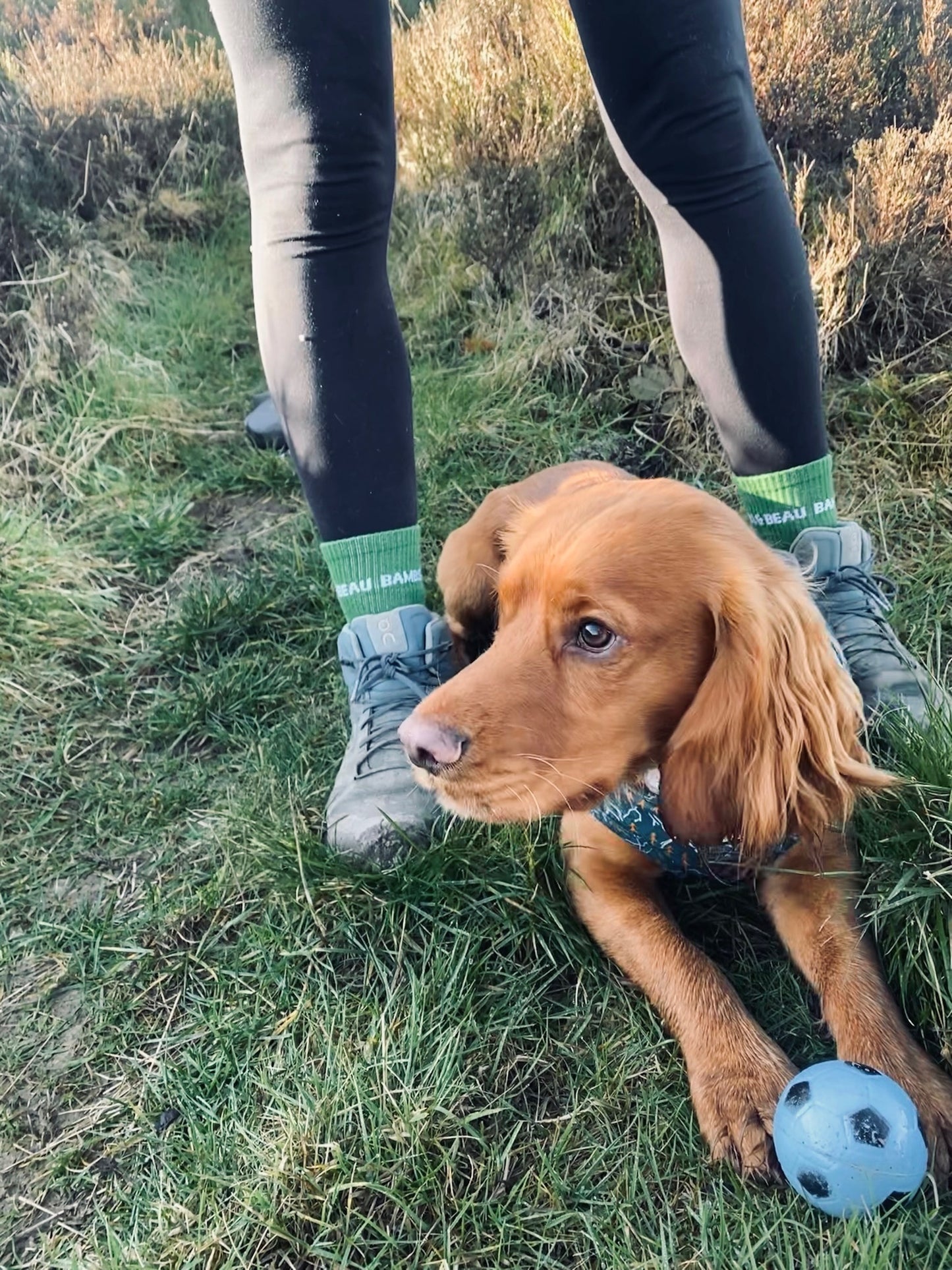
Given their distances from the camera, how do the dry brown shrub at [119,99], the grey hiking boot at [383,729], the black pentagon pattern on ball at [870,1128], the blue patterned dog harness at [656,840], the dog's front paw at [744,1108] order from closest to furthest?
the black pentagon pattern on ball at [870,1128] → the dog's front paw at [744,1108] → the blue patterned dog harness at [656,840] → the grey hiking boot at [383,729] → the dry brown shrub at [119,99]

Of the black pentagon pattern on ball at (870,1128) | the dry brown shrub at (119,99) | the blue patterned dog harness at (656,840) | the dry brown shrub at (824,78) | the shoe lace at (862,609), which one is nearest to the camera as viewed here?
the black pentagon pattern on ball at (870,1128)

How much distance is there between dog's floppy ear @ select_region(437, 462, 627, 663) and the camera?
7.20 ft

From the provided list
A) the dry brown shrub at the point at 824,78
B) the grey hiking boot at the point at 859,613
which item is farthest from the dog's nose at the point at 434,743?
the dry brown shrub at the point at 824,78

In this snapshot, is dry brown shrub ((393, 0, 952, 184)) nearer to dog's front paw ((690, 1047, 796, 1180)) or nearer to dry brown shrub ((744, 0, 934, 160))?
dry brown shrub ((744, 0, 934, 160))

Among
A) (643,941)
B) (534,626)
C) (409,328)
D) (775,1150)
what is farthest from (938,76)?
(775,1150)

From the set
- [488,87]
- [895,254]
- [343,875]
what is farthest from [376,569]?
[488,87]

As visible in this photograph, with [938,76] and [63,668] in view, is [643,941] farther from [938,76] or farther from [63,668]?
[938,76]

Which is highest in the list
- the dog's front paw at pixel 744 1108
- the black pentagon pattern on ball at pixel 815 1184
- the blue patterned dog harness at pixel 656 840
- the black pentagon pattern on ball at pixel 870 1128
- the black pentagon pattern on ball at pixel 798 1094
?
the blue patterned dog harness at pixel 656 840

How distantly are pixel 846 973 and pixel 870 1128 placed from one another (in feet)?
1.02

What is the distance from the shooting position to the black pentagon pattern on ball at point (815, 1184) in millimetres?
1232

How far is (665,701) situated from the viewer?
154cm

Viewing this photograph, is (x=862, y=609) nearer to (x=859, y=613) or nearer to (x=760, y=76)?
(x=859, y=613)

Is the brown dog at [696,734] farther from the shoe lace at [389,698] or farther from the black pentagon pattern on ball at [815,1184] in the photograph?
the shoe lace at [389,698]

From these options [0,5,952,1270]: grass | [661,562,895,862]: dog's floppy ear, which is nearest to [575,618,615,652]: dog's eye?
[661,562,895,862]: dog's floppy ear
